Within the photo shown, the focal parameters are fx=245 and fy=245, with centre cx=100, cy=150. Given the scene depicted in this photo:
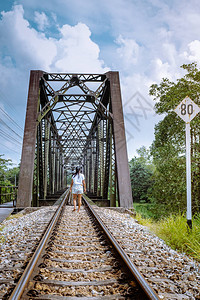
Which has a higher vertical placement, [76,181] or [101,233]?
[76,181]

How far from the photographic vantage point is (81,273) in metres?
2.84

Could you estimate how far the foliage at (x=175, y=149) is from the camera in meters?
11.6

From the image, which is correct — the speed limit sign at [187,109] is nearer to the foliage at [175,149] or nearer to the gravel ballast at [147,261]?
the gravel ballast at [147,261]

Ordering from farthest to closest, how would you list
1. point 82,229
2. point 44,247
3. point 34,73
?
1. point 34,73
2. point 82,229
3. point 44,247

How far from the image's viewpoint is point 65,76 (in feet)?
36.6

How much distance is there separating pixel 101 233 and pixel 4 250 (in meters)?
1.76

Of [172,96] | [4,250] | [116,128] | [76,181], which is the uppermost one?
[172,96]

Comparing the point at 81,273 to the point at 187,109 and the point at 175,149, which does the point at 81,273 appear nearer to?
the point at 187,109

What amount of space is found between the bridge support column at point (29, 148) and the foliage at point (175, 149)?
641cm

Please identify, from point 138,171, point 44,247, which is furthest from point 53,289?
point 138,171

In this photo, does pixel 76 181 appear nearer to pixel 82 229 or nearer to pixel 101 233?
pixel 82 229

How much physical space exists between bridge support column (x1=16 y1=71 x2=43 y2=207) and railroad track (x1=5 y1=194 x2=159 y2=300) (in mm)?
4839

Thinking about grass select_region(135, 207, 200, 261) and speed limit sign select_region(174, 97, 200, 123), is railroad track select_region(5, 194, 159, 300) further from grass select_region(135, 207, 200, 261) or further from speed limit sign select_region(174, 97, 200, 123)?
speed limit sign select_region(174, 97, 200, 123)

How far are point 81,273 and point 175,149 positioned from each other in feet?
36.2
